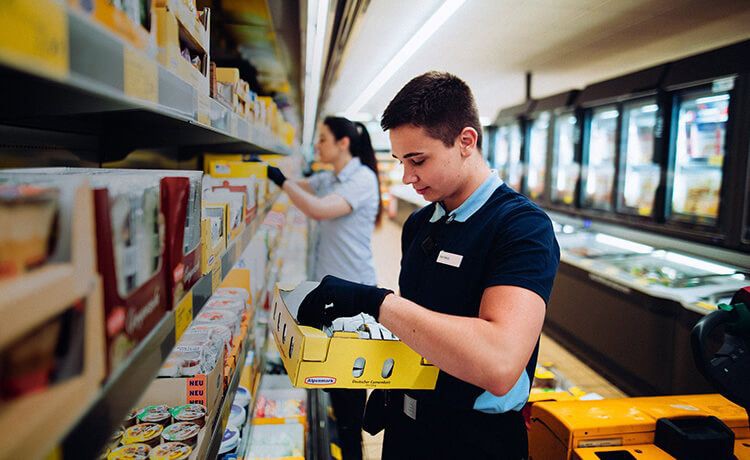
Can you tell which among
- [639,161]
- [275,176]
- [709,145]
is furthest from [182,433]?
[639,161]

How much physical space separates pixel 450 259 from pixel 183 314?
0.76 meters

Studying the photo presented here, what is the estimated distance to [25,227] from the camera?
464mm

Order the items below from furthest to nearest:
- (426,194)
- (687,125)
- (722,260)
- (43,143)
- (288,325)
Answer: (687,125) < (722,260) < (426,194) < (288,325) < (43,143)

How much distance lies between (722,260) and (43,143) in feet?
14.5

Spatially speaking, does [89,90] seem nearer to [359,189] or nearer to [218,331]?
[218,331]

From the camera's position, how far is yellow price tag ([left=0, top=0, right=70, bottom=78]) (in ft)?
1.40

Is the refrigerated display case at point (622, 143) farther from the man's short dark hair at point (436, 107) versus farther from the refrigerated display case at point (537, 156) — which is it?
the man's short dark hair at point (436, 107)

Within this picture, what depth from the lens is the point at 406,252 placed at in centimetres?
177

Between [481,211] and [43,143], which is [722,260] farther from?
[43,143]

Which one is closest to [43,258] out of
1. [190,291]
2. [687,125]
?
[190,291]

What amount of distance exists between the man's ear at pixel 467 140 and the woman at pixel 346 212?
1640 millimetres

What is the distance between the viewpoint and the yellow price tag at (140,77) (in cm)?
66

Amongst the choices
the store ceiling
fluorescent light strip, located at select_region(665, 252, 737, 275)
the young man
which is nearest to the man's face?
the young man

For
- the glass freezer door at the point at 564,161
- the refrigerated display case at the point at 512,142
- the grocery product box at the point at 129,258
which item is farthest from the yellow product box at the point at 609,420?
the refrigerated display case at the point at 512,142
